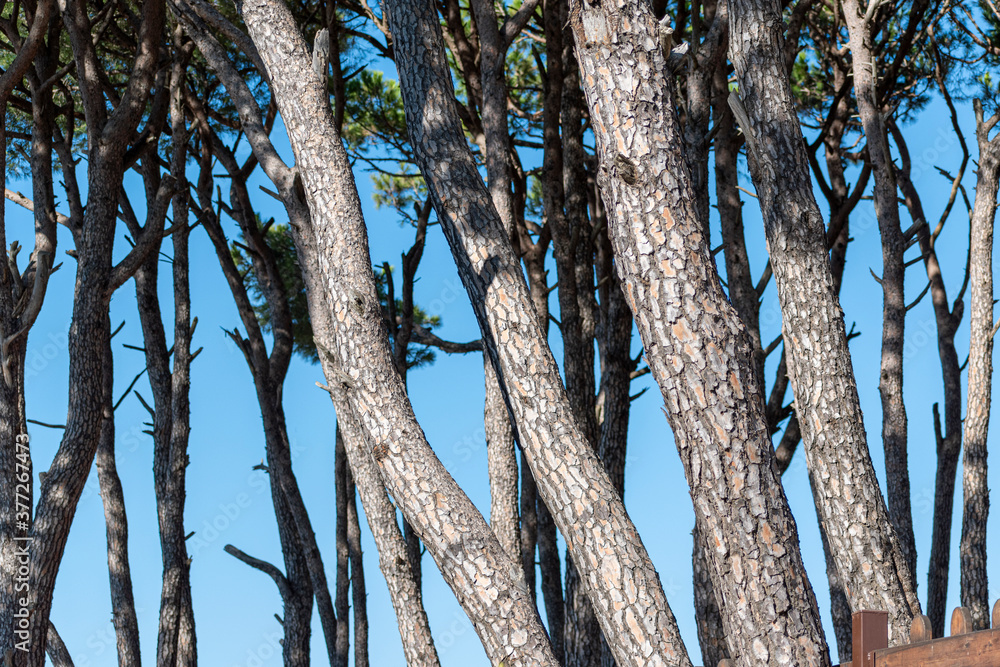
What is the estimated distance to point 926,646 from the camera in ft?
7.71

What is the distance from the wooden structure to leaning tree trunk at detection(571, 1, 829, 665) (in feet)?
0.41

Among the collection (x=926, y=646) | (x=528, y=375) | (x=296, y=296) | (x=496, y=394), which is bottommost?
(x=926, y=646)

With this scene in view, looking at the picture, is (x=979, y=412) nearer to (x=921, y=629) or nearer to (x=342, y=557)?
(x=921, y=629)

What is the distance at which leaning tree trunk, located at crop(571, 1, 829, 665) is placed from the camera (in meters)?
2.67

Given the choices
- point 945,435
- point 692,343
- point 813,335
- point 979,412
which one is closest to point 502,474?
point 813,335

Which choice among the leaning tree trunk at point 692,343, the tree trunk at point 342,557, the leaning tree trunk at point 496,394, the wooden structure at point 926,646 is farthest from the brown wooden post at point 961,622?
the tree trunk at point 342,557

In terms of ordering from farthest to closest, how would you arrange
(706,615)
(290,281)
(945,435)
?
1. (290,281)
2. (945,435)
3. (706,615)

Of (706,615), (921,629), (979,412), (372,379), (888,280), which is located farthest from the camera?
(888,280)

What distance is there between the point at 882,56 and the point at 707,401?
7297 millimetres

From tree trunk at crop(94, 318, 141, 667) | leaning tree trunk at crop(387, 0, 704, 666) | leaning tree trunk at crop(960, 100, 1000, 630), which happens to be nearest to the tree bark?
leaning tree trunk at crop(960, 100, 1000, 630)

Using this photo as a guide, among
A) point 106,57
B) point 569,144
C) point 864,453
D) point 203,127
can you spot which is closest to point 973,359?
point 864,453

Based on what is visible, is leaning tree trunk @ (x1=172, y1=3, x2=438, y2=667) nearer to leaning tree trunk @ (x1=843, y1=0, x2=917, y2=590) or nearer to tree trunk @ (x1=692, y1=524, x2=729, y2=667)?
tree trunk @ (x1=692, y1=524, x2=729, y2=667)

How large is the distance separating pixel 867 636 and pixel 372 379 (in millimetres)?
1989

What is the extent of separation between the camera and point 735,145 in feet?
21.0
